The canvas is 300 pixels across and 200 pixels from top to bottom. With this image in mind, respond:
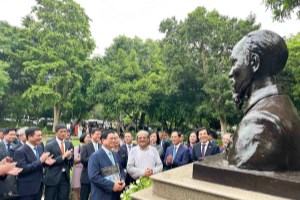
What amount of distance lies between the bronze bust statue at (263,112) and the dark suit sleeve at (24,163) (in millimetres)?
3128

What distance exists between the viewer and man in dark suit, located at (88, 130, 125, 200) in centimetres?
378

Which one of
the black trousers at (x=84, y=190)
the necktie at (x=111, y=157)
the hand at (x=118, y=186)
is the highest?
the necktie at (x=111, y=157)

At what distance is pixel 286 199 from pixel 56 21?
24554 millimetres

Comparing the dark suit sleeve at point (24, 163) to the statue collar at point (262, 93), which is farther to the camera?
the dark suit sleeve at point (24, 163)

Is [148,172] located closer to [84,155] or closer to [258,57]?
[84,155]

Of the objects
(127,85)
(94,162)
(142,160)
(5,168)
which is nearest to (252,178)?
(94,162)

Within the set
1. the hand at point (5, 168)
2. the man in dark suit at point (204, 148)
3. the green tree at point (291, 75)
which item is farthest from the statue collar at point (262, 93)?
the green tree at point (291, 75)

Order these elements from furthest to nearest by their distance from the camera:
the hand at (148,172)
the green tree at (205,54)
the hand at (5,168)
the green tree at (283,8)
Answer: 1. the green tree at (205,54)
2. the green tree at (283,8)
3. the hand at (148,172)
4. the hand at (5,168)

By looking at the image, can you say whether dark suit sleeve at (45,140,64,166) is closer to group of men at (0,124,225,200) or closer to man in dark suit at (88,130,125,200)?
group of men at (0,124,225,200)

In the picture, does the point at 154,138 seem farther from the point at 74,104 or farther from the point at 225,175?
the point at 74,104

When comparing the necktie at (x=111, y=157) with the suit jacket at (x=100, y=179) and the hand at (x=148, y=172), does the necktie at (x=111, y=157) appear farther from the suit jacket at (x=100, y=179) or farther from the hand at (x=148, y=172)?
the hand at (x=148, y=172)

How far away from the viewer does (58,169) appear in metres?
5.26

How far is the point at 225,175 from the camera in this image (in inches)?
98.1

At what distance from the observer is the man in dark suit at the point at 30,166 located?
15.1 feet
